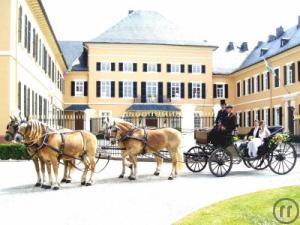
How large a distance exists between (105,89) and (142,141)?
37.5 m

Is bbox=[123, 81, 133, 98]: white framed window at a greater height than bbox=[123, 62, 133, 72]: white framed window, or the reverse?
bbox=[123, 62, 133, 72]: white framed window

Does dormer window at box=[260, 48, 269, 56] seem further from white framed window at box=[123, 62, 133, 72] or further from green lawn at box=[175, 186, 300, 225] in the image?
green lawn at box=[175, 186, 300, 225]

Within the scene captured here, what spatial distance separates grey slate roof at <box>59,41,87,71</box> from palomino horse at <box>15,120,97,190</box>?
3922 cm

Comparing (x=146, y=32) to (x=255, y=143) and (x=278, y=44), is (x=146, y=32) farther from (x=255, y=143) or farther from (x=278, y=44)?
(x=255, y=143)

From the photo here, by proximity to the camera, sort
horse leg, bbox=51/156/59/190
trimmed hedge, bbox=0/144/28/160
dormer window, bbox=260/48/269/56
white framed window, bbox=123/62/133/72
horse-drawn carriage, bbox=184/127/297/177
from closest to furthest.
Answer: horse leg, bbox=51/156/59/190 < horse-drawn carriage, bbox=184/127/297/177 < trimmed hedge, bbox=0/144/28/160 < dormer window, bbox=260/48/269/56 < white framed window, bbox=123/62/133/72

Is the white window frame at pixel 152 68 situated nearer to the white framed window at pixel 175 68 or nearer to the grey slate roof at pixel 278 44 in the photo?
the white framed window at pixel 175 68

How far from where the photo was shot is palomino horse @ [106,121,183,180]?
11953mm

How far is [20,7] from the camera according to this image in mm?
21984

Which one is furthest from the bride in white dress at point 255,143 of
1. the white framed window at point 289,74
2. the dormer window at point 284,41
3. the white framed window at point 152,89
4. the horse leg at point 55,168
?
the white framed window at point 152,89

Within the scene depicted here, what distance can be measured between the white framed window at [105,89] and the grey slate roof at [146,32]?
4.06m

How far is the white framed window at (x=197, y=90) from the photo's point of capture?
164 feet

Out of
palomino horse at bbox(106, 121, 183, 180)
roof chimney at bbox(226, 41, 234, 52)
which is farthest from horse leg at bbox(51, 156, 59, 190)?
roof chimney at bbox(226, 41, 234, 52)

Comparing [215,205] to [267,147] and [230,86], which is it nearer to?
[267,147]

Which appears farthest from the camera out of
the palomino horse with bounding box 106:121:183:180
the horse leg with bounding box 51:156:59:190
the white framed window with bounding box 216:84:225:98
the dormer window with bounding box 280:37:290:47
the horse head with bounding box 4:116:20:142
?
the white framed window with bounding box 216:84:225:98
